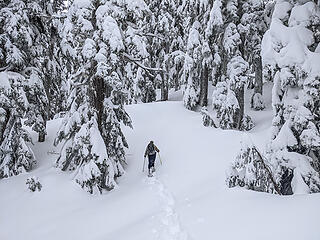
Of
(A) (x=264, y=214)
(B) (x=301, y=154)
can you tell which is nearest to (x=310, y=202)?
(A) (x=264, y=214)

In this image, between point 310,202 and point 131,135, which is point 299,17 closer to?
point 310,202

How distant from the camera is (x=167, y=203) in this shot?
1105cm

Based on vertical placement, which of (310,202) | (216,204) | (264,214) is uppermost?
(310,202)

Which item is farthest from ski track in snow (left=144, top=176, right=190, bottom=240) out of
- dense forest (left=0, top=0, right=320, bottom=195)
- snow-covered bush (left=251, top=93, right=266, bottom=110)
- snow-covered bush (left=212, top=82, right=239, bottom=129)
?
snow-covered bush (left=251, top=93, right=266, bottom=110)

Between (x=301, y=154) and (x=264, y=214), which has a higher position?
(x=301, y=154)

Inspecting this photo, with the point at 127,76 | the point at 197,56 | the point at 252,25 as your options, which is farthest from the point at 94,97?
the point at 252,25

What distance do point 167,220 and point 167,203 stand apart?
170 cm

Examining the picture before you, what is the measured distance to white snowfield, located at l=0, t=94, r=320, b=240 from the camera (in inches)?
272

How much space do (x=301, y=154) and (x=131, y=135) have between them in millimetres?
11774

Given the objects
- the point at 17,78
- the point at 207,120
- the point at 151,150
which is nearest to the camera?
the point at 17,78

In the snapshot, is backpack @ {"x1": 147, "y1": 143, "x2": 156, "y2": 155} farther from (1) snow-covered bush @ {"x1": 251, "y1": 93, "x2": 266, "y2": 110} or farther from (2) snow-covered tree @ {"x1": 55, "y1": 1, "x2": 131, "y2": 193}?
(1) snow-covered bush @ {"x1": 251, "y1": 93, "x2": 266, "y2": 110}

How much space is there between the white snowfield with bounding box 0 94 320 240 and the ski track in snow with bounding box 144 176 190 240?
0.03m

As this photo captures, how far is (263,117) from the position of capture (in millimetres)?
20062

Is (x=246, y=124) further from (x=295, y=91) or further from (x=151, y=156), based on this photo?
(x=295, y=91)
